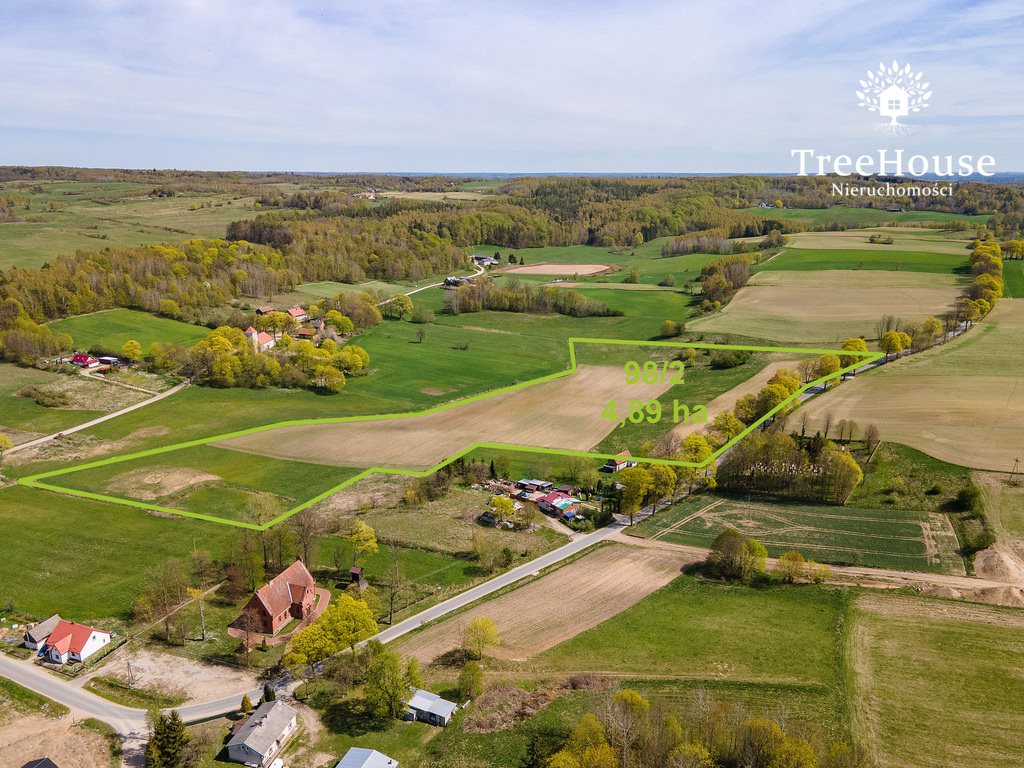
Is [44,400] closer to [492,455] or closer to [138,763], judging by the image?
[492,455]

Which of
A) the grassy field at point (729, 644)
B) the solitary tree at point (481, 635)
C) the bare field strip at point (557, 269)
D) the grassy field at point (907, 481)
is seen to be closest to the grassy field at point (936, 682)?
the grassy field at point (729, 644)

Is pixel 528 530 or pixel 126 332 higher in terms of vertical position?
pixel 126 332

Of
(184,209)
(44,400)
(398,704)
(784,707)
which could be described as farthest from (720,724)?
(184,209)

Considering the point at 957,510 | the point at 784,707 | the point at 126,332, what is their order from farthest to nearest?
the point at 126,332 → the point at 957,510 → the point at 784,707

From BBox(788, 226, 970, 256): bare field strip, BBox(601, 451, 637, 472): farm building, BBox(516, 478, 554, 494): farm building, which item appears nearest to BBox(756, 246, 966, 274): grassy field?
BBox(788, 226, 970, 256): bare field strip

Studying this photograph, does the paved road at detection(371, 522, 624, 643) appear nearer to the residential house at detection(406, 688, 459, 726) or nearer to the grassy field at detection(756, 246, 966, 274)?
the residential house at detection(406, 688, 459, 726)

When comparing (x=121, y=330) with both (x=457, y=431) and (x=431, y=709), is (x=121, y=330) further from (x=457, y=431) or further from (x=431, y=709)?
(x=431, y=709)
